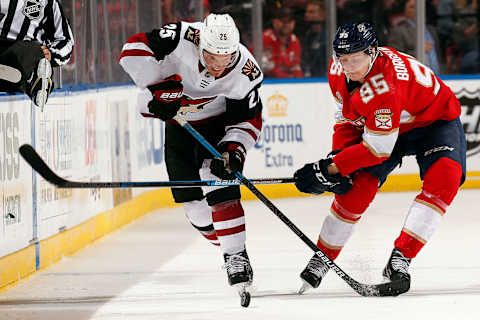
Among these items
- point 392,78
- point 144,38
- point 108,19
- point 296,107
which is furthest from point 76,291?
point 296,107

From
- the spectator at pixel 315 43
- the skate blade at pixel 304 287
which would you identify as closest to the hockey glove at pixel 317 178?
the skate blade at pixel 304 287

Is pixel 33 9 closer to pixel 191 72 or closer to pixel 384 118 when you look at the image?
pixel 191 72

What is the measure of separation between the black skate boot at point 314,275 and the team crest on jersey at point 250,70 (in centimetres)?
73

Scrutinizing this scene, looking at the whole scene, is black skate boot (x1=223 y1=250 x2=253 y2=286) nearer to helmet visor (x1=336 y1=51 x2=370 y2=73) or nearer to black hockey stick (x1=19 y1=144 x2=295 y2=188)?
black hockey stick (x1=19 y1=144 x2=295 y2=188)

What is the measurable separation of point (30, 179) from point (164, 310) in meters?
1.14

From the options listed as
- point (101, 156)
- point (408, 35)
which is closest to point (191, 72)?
point (101, 156)

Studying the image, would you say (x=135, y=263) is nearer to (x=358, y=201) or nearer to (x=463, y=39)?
(x=358, y=201)

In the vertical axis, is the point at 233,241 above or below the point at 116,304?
above

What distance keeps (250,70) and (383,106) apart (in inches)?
21.6

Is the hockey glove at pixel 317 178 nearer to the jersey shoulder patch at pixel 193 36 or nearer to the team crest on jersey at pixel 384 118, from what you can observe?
the team crest on jersey at pixel 384 118

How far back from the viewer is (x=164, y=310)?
3.25 m

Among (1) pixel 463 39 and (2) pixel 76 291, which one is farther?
(1) pixel 463 39

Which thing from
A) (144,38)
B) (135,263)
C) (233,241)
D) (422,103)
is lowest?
(135,263)

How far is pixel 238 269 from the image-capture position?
3.40 m
